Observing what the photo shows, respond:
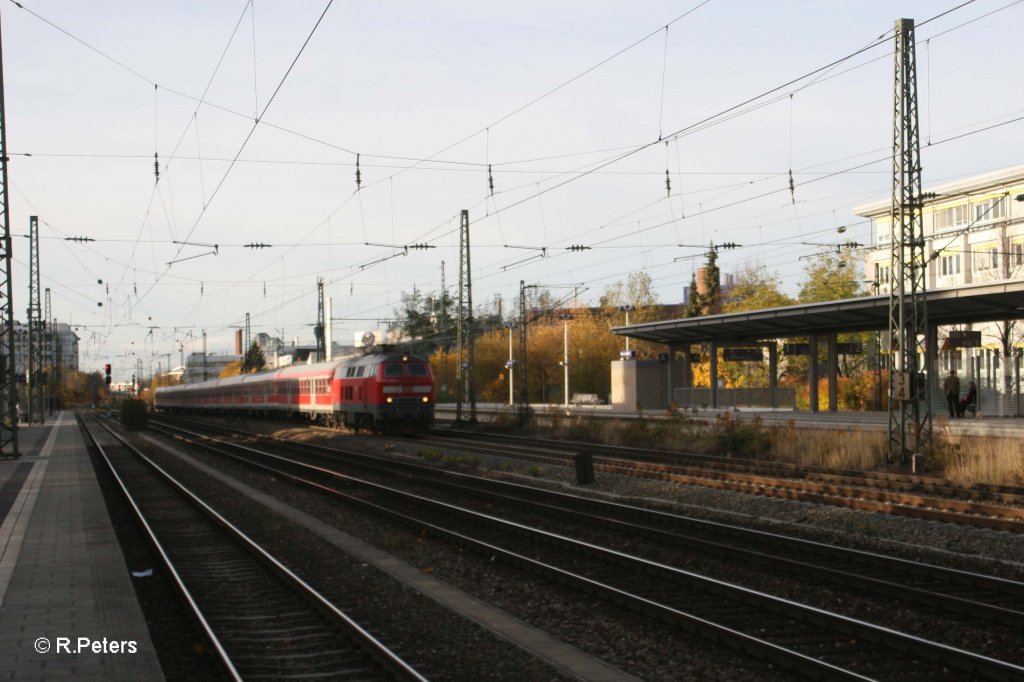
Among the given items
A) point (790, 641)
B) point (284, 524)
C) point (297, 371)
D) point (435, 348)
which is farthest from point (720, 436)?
point (435, 348)

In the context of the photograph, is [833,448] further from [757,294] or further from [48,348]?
[48,348]

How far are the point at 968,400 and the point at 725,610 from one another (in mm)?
30676

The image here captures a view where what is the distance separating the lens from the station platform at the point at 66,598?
24.0 ft

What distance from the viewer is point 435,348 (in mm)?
85688

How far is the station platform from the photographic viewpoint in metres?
7.32

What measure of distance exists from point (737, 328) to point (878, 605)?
2985 cm

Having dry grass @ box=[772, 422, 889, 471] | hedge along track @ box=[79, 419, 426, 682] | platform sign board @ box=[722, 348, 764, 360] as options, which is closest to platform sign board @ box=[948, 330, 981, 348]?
platform sign board @ box=[722, 348, 764, 360]

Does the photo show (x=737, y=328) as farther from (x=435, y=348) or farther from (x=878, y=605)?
(x=435, y=348)

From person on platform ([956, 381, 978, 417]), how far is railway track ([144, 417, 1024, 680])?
24561mm

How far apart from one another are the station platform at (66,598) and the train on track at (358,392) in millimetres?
18012

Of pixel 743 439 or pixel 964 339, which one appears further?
pixel 964 339

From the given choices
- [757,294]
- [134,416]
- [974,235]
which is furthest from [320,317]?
[974,235]

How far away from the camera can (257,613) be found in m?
9.73

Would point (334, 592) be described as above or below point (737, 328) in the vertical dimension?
below
